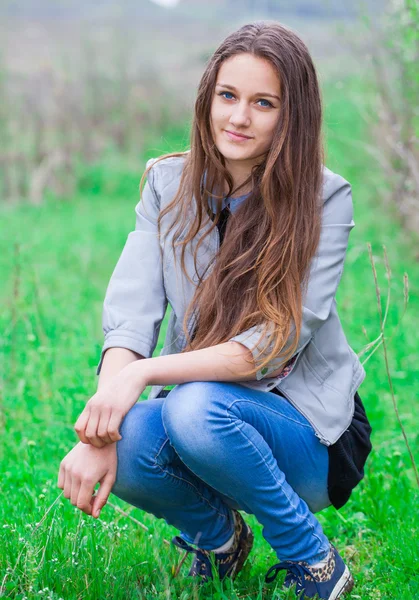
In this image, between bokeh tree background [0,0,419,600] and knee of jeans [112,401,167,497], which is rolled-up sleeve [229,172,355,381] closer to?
bokeh tree background [0,0,419,600]

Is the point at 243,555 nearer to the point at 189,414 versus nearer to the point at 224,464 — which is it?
the point at 224,464

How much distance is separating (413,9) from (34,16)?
18.8 meters

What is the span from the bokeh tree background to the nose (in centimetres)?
28

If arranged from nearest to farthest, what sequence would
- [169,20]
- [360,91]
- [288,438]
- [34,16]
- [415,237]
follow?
[288,438] → [415,237] → [360,91] → [34,16] → [169,20]

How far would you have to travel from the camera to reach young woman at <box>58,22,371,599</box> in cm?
202

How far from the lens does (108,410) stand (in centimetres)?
199

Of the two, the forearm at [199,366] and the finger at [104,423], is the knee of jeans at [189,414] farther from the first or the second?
the finger at [104,423]

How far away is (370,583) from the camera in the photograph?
2.23m

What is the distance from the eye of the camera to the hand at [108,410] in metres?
1.98

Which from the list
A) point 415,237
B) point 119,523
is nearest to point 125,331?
point 119,523

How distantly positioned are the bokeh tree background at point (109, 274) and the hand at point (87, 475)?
0.15 metres

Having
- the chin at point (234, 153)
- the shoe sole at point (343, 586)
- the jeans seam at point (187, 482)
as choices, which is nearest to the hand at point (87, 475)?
the jeans seam at point (187, 482)

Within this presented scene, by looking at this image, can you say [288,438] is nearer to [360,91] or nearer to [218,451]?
[218,451]

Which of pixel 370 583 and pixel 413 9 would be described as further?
pixel 413 9
